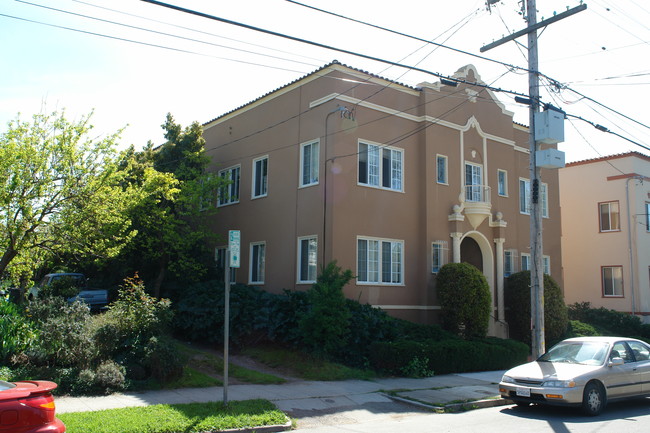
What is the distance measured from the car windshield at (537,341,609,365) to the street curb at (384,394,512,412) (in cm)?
125

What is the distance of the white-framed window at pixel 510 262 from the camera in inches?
840

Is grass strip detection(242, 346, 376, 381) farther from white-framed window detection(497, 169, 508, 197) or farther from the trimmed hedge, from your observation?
white-framed window detection(497, 169, 508, 197)

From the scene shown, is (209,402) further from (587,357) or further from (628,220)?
(628,220)

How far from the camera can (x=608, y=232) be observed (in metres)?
28.4

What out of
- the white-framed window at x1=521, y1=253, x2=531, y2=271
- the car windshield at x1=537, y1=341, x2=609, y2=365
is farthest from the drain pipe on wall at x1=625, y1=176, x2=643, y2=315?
the car windshield at x1=537, y1=341, x2=609, y2=365

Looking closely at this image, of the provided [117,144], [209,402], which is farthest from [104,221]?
[209,402]

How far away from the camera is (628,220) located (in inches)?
1083

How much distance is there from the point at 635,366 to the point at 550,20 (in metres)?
8.17

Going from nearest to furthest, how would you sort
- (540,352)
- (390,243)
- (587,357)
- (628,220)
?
(587,357)
(540,352)
(390,243)
(628,220)

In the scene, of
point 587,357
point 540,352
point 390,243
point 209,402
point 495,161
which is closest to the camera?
point 209,402

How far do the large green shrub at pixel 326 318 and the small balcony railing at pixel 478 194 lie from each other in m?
7.54

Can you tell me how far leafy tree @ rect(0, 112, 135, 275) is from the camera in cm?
1210

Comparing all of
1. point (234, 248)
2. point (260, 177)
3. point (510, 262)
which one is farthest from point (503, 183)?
point (234, 248)

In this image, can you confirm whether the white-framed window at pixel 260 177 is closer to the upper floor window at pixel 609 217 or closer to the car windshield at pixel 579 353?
the car windshield at pixel 579 353
